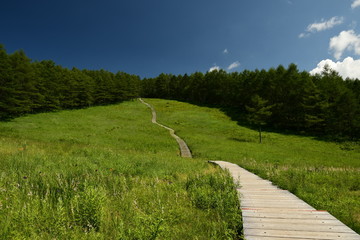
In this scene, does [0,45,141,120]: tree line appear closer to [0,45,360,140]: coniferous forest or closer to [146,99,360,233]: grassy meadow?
[0,45,360,140]: coniferous forest

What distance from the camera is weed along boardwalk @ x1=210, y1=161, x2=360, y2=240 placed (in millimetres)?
3508

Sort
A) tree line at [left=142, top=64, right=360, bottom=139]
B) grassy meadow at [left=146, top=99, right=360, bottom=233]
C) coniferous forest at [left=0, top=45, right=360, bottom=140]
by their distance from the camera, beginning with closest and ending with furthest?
grassy meadow at [left=146, top=99, right=360, bottom=233] < coniferous forest at [left=0, top=45, right=360, bottom=140] < tree line at [left=142, top=64, right=360, bottom=139]

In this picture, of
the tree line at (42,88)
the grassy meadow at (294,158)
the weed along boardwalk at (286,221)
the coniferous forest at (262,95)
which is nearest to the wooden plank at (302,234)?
the weed along boardwalk at (286,221)

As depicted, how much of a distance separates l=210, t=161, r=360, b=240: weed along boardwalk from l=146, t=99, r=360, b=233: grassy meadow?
0.84m

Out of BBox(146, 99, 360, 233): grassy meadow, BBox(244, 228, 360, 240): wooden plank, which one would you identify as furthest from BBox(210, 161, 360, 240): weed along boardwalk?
BBox(146, 99, 360, 233): grassy meadow

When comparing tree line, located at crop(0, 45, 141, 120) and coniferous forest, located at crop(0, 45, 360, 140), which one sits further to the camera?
coniferous forest, located at crop(0, 45, 360, 140)

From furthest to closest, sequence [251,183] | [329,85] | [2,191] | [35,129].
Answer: [329,85] → [35,129] → [251,183] → [2,191]

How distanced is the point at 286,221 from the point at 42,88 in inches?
2179

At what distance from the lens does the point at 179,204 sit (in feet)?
15.9

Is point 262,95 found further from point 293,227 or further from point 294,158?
point 293,227

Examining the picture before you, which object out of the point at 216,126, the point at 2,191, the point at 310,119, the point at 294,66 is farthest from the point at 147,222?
the point at 294,66

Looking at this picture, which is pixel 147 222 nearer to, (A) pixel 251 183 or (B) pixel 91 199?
(B) pixel 91 199

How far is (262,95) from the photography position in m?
53.6

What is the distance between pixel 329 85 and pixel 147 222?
179 ft
